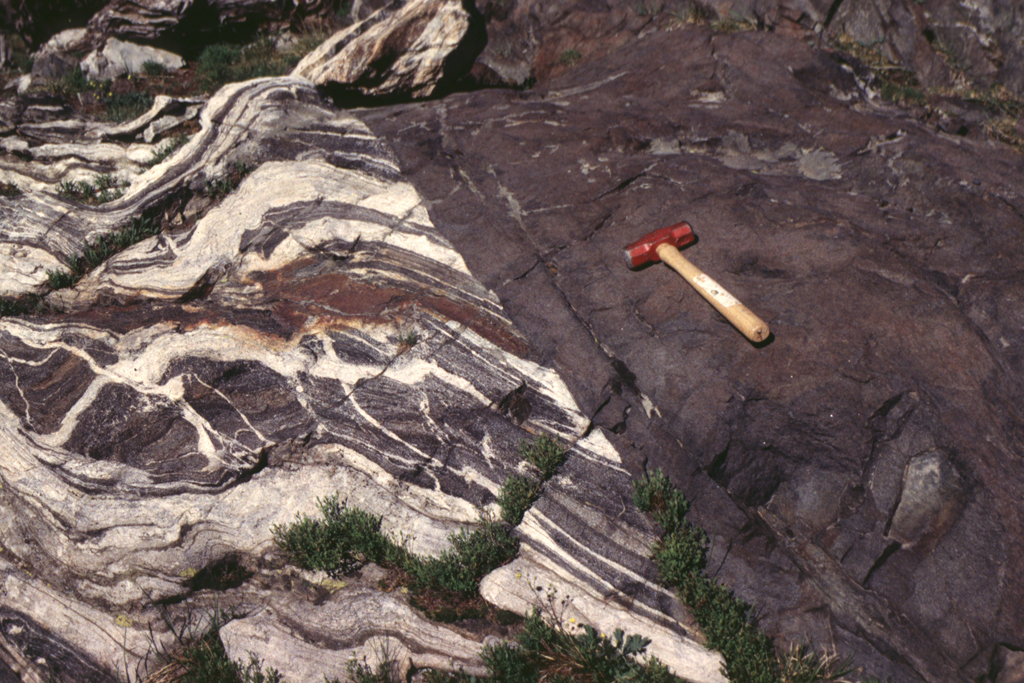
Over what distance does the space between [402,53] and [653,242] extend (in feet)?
17.1

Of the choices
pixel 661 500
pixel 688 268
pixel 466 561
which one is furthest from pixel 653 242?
pixel 466 561

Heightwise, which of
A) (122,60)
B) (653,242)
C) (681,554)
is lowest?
(681,554)

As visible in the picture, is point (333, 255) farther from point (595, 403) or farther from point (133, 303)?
point (595, 403)

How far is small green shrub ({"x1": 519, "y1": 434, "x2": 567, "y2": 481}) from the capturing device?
4.96 meters

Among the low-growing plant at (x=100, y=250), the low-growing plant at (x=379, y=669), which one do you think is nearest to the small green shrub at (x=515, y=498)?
the low-growing plant at (x=379, y=669)

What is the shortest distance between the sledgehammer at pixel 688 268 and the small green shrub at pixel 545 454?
1801mm

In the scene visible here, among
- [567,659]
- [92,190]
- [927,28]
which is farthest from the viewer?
[927,28]

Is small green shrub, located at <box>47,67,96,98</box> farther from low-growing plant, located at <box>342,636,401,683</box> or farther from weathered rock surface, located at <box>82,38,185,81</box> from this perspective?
low-growing plant, located at <box>342,636,401,683</box>

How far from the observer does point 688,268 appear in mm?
5262

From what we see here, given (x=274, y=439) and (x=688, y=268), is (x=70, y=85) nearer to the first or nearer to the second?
(x=274, y=439)

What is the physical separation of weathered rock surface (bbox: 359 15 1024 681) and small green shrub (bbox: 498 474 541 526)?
34.5 inches

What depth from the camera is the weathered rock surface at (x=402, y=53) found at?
26.9 ft

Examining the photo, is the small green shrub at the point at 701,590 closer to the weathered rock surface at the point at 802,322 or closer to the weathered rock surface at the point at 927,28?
the weathered rock surface at the point at 802,322

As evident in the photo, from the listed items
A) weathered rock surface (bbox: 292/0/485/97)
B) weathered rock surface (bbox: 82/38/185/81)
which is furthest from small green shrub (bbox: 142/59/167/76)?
weathered rock surface (bbox: 292/0/485/97)
